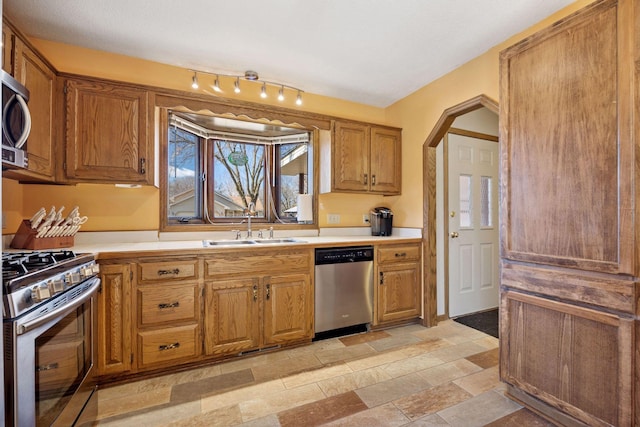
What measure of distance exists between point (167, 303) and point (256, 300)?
639 mm

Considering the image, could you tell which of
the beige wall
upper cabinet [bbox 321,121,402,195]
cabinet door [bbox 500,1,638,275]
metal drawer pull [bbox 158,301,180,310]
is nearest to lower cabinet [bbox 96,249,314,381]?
metal drawer pull [bbox 158,301,180,310]

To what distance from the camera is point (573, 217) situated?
152cm

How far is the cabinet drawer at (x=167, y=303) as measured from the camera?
204 cm

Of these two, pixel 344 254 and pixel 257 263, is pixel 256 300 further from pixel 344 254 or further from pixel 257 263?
pixel 344 254

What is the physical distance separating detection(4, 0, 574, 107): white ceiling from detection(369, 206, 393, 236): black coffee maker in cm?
144

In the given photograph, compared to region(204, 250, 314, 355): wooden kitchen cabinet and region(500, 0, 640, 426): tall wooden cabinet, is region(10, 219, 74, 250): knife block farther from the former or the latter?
region(500, 0, 640, 426): tall wooden cabinet

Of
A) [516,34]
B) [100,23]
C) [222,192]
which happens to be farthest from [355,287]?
[100,23]

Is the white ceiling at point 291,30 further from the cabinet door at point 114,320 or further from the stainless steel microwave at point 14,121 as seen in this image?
the cabinet door at point 114,320

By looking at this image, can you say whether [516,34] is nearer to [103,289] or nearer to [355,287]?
[355,287]

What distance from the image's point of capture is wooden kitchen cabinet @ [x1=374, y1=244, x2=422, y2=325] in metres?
2.88

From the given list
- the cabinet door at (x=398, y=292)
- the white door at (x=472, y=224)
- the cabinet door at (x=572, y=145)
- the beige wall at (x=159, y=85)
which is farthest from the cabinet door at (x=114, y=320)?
the white door at (x=472, y=224)

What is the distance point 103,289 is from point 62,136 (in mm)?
1155

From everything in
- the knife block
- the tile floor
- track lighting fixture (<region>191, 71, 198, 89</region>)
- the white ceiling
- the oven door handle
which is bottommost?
the tile floor

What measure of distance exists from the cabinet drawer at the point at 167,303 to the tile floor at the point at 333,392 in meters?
0.42
